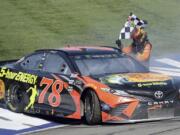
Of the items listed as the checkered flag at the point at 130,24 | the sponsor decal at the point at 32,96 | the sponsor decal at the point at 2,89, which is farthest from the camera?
the checkered flag at the point at 130,24

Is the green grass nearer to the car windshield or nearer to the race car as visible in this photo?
the race car

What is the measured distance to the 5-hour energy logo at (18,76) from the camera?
1237 cm

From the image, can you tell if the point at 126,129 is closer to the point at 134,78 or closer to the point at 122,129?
the point at 122,129

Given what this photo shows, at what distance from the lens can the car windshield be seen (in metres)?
11.6

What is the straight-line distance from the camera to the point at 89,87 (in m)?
11.0

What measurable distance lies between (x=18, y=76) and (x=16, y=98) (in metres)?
0.42

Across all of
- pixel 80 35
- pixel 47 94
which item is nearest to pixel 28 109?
pixel 47 94

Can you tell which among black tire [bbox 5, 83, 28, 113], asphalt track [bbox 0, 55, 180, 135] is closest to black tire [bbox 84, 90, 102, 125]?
asphalt track [bbox 0, 55, 180, 135]

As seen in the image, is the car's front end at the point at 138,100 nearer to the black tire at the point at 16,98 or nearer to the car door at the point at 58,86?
the car door at the point at 58,86

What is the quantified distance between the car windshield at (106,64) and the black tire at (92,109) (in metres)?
0.60

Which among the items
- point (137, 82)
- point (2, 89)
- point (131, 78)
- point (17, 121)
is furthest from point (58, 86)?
point (2, 89)

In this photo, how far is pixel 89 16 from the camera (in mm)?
24016

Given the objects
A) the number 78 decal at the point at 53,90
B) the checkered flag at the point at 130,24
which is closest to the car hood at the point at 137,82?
the number 78 decal at the point at 53,90

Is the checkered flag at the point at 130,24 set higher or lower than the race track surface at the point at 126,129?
higher
